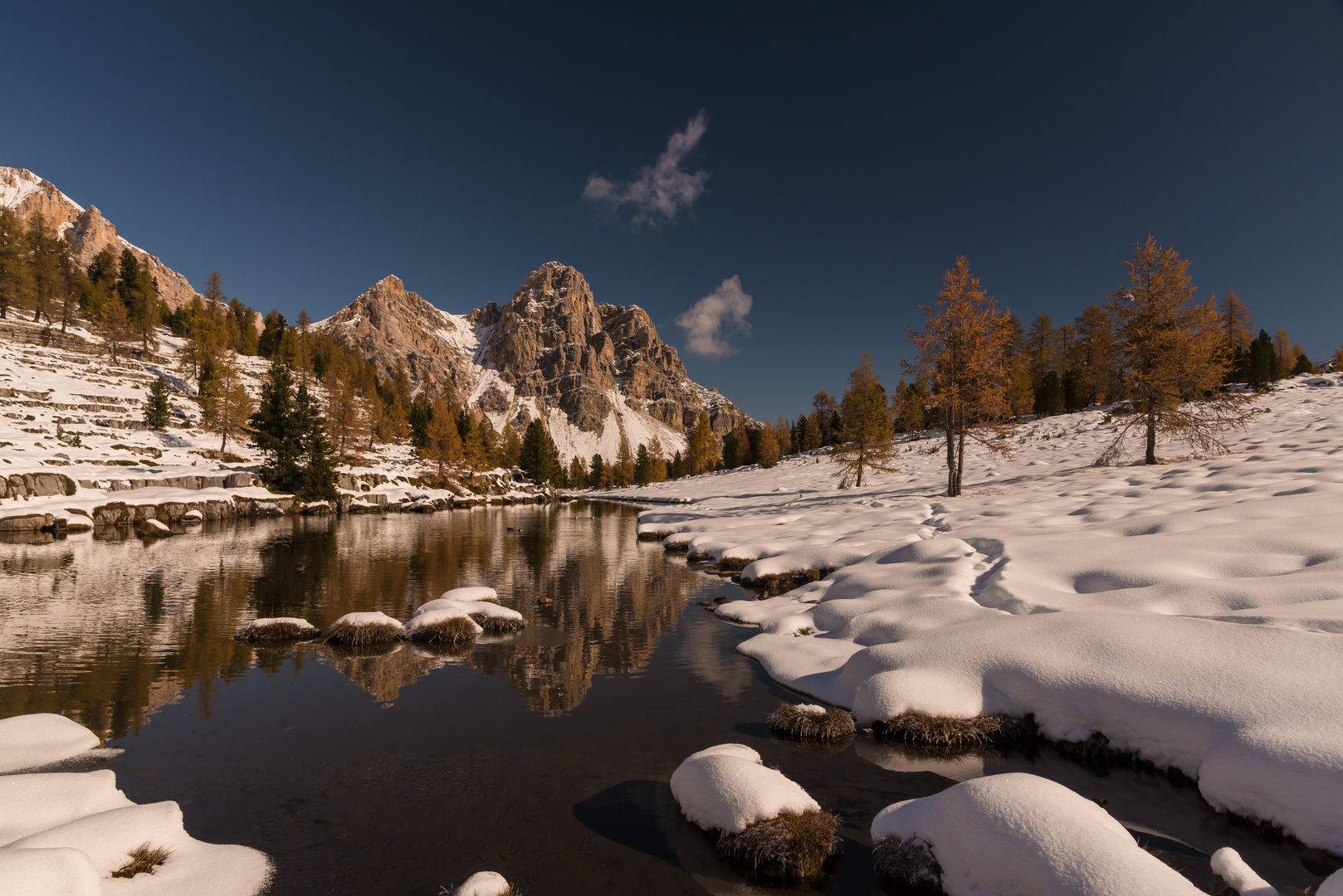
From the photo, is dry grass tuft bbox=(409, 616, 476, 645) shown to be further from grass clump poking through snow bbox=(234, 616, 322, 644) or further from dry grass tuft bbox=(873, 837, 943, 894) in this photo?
dry grass tuft bbox=(873, 837, 943, 894)

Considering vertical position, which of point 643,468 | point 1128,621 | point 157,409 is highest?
point 157,409

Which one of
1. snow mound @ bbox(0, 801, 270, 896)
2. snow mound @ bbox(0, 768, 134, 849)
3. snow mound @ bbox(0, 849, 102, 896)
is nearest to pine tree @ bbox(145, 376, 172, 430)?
snow mound @ bbox(0, 768, 134, 849)

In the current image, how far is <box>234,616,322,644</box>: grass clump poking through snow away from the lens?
1404cm

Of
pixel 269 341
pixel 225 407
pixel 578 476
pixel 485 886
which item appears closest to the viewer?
pixel 485 886

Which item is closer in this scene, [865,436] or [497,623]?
[497,623]

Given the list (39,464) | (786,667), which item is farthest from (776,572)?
(39,464)

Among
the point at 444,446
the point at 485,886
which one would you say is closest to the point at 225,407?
the point at 444,446

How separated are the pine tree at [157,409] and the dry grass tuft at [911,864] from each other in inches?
3668

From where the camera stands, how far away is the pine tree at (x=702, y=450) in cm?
12131

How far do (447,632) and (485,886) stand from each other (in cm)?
1007

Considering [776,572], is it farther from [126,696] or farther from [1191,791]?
[126,696]

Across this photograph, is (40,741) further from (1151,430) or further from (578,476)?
(578,476)

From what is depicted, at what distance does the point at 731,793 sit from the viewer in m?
6.13

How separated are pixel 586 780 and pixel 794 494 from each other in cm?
4539
